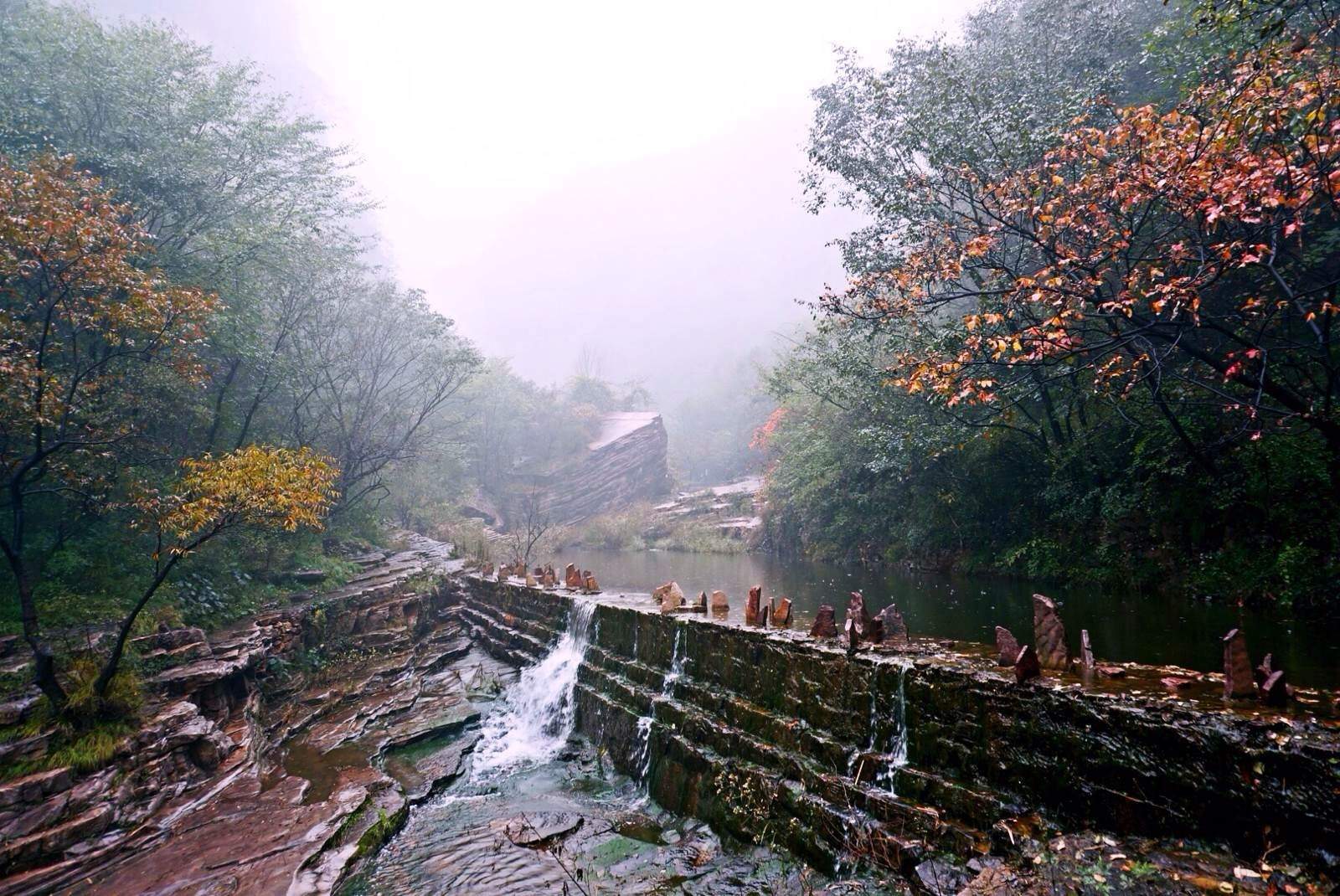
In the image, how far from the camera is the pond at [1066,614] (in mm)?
6137

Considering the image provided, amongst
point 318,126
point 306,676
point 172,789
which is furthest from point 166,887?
point 318,126

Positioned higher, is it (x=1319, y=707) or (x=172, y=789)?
(x=1319, y=707)

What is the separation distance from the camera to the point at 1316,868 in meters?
2.99

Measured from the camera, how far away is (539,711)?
9.72 m

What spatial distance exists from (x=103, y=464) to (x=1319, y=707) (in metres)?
14.5

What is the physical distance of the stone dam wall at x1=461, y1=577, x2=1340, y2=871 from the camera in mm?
3277

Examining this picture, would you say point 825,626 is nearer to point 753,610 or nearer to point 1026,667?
point 753,610

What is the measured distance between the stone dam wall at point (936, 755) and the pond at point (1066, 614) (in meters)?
1.59

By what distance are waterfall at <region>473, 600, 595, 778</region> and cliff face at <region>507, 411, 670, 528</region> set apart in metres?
26.4

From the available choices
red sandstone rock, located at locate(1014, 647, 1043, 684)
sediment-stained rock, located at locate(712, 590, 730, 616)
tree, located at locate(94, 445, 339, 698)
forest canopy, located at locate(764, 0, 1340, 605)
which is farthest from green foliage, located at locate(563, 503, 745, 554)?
red sandstone rock, located at locate(1014, 647, 1043, 684)

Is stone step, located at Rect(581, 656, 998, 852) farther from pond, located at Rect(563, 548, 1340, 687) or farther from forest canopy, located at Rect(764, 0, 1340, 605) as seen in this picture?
forest canopy, located at Rect(764, 0, 1340, 605)

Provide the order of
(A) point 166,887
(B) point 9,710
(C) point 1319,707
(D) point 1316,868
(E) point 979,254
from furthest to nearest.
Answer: (E) point 979,254
(B) point 9,710
(A) point 166,887
(C) point 1319,707
(D) point 1316,868

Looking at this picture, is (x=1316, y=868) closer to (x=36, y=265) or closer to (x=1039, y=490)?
(x=1039, y=490)

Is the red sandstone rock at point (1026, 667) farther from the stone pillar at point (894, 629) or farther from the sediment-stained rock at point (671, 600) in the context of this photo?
the sediment-stained rock at point (671, 600)
